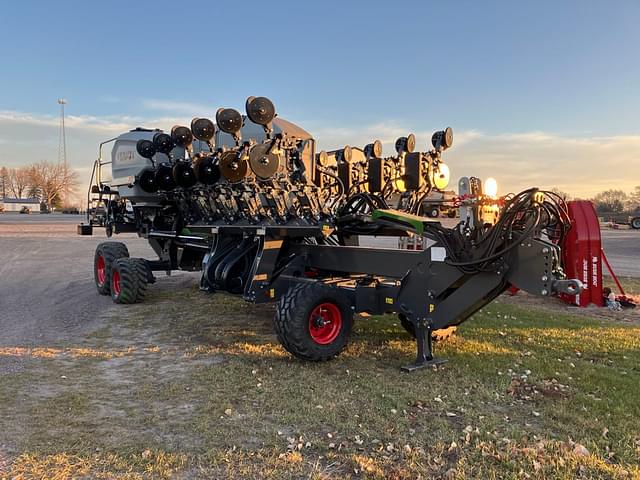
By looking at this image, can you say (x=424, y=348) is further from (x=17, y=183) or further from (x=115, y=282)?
(x=17, y=183)

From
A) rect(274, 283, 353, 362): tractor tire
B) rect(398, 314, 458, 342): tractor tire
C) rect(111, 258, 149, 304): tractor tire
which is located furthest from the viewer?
rect(111, 258, 149, 304): tractor tire

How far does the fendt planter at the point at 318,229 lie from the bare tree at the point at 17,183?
106 m

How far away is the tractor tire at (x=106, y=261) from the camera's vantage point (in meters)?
9.87

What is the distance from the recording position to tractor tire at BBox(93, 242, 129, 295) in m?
9.87

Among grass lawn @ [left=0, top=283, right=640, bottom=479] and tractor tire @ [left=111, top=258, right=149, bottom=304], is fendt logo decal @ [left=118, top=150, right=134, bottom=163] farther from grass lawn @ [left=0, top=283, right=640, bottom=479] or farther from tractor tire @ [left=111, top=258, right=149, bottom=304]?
grass lawn @ [left=0, top=283, right=640, bottom=479]

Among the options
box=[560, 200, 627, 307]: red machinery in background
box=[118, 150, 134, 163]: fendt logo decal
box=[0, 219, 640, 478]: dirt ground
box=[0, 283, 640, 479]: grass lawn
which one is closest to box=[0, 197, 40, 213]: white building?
box=[118, 150, 134, 163]: fendt logo decal

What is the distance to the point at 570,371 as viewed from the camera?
544cm

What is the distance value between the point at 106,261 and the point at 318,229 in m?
5.04

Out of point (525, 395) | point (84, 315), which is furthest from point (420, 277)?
point (84, 315)

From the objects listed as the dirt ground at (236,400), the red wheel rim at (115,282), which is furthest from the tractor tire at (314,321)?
the red wheel rim at (115,282)

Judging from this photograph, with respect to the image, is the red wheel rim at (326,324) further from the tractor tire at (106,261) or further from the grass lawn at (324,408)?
the tractor tire at (106,261)

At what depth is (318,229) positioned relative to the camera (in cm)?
662

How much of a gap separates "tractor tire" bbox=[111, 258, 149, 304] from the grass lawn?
2.12 metres

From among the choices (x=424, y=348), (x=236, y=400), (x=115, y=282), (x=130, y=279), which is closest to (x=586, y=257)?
(x=424, y=348)
